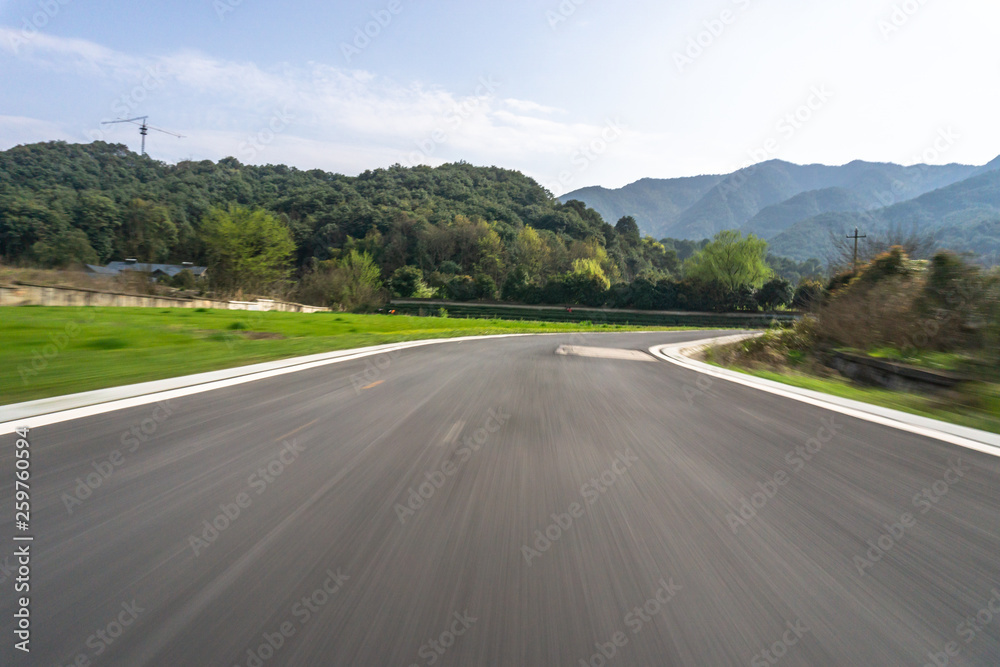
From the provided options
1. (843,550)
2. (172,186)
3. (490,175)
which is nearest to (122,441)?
(843,550)

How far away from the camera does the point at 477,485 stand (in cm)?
381

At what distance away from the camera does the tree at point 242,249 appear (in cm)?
3872

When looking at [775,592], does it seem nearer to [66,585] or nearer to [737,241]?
[66,585]

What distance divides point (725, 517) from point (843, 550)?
0.60 m
